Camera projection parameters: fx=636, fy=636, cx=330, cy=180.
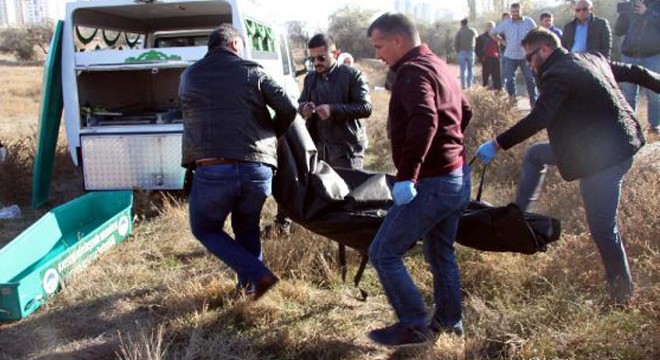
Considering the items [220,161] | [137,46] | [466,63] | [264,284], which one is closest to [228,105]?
[220,161]

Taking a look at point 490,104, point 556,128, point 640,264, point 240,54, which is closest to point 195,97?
point 240,54

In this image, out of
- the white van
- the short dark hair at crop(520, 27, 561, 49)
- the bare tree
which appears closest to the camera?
the short dark hair at crop(520, 27, 561, 49)

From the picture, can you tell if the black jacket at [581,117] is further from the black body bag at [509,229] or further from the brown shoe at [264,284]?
the brown shoe at [264,284]

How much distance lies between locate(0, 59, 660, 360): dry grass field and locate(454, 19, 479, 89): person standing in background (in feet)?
30.2

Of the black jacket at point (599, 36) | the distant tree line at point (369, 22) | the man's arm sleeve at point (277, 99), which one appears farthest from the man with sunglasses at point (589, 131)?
the distant tree line at point (369, 22)

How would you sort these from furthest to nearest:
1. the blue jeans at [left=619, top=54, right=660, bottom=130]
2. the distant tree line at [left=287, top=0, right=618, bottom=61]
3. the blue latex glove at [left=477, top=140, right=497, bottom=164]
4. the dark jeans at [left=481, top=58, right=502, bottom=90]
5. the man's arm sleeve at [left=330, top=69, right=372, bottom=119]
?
the distant tree line at [left=287, top=0, right=618, bottom=61]
the dark jeans at [left=481, top=58, right=502, bottom=90]
the blue jeans at [left=619, top=54, right=660, bottom=130]
the man's arm sleeve at [left=330, top=69, right=372, bottom=119]
the blue latex glove at [left=477, top=140, right=497, bottom=164]

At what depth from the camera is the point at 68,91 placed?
6.39m

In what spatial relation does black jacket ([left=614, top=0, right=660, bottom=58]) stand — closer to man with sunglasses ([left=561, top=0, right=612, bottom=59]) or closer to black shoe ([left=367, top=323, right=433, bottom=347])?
man with sunglasses ([left=561, top=0, right=612, bottom=59])

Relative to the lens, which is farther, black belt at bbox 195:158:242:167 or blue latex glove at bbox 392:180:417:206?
black belt at bbox 195:158:242:167

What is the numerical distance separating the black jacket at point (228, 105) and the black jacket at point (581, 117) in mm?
1384

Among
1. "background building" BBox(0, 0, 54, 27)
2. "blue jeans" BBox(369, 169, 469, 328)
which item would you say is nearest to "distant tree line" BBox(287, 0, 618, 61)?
"blue jeans" BBox(369, 169, 469, 328)

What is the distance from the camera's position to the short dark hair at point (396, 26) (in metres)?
3.05

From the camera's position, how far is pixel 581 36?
8.05m

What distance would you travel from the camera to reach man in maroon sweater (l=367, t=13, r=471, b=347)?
291 cm
